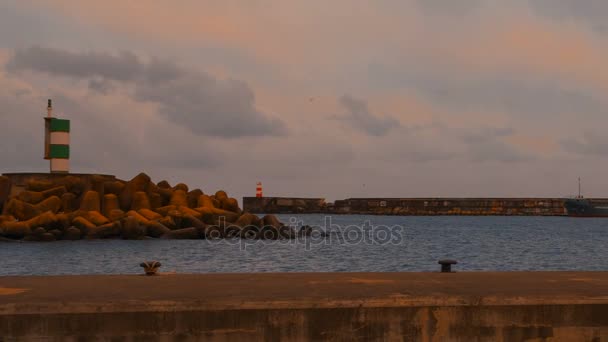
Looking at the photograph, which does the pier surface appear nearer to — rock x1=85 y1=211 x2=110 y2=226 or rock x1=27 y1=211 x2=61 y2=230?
rock x1=27 y1=211 x2=61 y2=230

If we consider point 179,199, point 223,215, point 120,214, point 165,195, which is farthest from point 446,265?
point 165,195

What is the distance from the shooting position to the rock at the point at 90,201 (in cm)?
4272

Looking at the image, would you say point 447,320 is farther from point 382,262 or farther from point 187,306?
point 382,262

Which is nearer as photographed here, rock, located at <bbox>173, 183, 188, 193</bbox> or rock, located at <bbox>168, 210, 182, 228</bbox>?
rock, located at <bbox>168, 210, 182, 228</bbox>

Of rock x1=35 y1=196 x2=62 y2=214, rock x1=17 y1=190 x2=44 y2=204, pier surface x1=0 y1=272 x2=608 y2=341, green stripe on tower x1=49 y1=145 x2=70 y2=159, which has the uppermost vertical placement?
green stripe on tower x1=49 y1=145 x2=70 y2=159

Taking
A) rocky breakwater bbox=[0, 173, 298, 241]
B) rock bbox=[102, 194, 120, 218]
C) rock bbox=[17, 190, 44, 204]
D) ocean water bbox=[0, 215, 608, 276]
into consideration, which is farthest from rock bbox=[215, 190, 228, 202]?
rock bbox=[17, 190, 44, 204]

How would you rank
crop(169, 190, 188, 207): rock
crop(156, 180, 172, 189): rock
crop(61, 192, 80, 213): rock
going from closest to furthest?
crop(61, 192, 80, 213): rock
crop(169, 190, 188, 207): rock
crop(156, 180, 172, 189): rock

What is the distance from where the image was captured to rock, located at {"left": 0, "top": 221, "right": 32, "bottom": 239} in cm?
4150

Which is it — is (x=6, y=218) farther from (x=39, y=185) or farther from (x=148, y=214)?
(x=148, y=214)

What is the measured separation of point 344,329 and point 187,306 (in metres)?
1.58

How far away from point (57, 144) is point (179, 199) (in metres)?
9.81

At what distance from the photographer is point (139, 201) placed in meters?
45.0

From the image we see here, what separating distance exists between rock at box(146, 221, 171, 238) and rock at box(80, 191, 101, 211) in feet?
11.7

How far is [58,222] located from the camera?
41625mm
